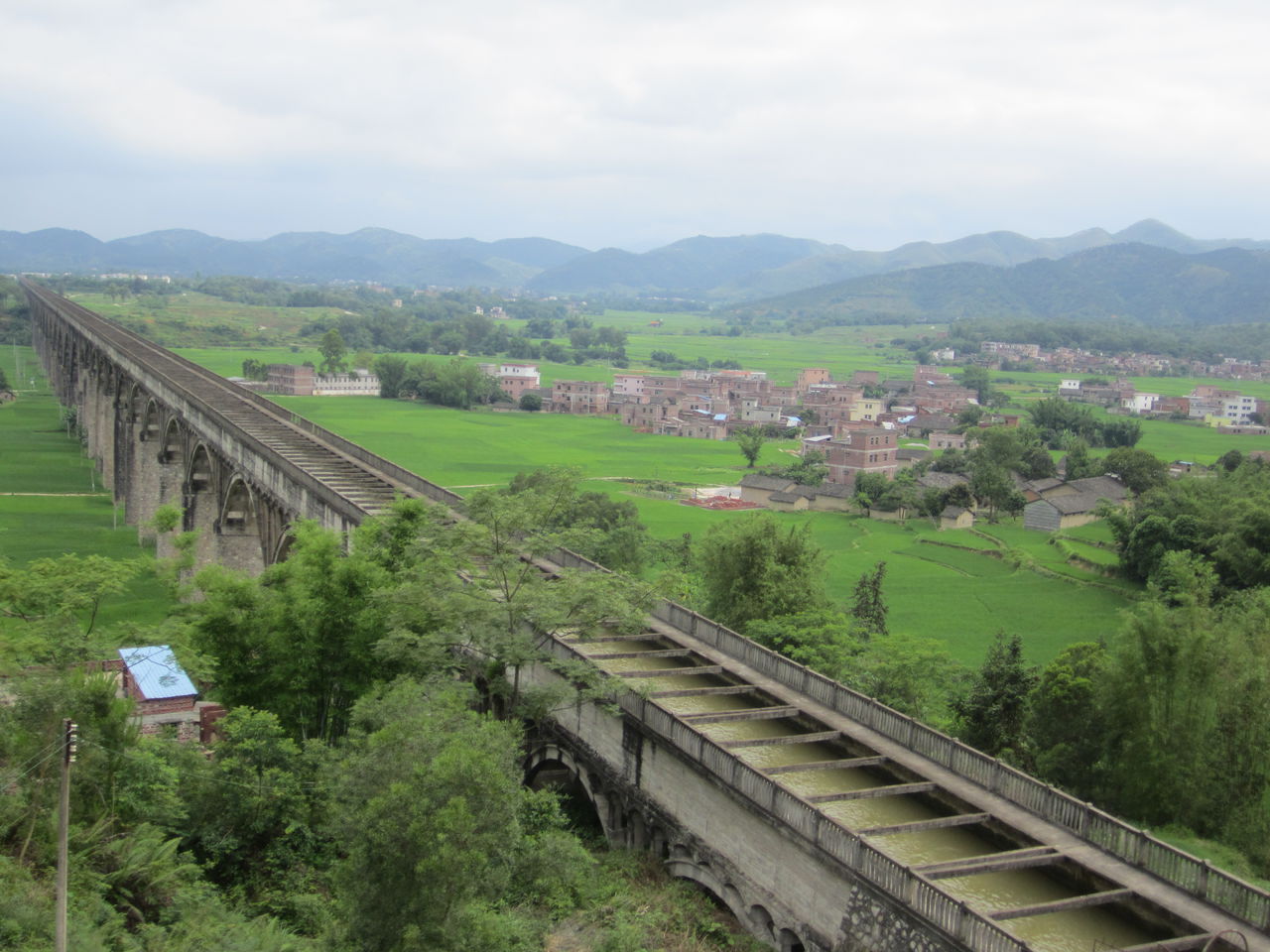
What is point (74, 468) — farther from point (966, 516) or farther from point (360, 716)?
point (360, 716)

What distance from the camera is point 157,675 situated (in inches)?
964

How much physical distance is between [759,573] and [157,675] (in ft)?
54.0

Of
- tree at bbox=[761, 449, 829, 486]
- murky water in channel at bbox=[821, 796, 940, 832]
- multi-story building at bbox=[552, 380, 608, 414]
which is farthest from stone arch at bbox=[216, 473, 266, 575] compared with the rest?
multi-story building at bbox=[552, 380, 608, 414]

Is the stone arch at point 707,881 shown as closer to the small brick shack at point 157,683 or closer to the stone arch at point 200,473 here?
the small brick shack at point 157,683

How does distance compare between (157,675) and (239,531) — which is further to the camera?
(239,531)

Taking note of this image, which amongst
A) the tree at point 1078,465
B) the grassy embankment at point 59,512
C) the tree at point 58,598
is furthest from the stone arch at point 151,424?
the tree at point 1078,465

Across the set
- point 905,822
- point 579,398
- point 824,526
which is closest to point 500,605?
point 905,822

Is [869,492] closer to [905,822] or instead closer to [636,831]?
[636,831]

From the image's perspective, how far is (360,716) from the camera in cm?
1719

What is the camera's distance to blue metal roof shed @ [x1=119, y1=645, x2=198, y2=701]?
23.6 meters

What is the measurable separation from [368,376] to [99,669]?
121 m

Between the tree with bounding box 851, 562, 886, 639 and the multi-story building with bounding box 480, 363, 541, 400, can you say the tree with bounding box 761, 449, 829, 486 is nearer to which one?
the tree with bounding box 851, 562, 886, 639

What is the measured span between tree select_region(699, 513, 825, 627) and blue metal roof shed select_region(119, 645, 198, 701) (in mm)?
15295

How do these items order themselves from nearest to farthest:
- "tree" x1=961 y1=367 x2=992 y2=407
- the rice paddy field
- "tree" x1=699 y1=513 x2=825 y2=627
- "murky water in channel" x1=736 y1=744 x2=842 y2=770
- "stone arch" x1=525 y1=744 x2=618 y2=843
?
"murky water in channel" x1=736 y1=744 x2=842 y2=770, "stone arch" x1=525 y1=744 x2=618 y2=843, "tree" x1=699 y1=513 x2=825 y2=627, the rice paddy field, "tree" x1=961 y1=367 x2=992 y2=407
